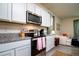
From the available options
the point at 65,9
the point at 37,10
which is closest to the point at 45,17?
the point at 37,10

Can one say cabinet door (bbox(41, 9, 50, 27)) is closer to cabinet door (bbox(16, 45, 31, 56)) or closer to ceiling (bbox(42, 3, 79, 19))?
ceiling (bbox(42, 3, 79, 19))

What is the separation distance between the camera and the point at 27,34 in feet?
7.69

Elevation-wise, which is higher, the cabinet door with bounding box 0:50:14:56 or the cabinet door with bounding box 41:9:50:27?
the cabinet door with bounding box 41:9:50:27

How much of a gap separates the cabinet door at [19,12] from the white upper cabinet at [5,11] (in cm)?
12

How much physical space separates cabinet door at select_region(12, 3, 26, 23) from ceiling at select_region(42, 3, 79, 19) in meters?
0.54

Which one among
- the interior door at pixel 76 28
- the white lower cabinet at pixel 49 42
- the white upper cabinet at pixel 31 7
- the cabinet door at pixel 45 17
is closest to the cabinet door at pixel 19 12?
the white upper cabinet at pixel 31 7

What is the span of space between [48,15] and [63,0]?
52cm

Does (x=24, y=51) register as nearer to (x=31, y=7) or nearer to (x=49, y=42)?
(x=49, y=42)

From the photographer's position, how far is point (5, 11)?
1794mm

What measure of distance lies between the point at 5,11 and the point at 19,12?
0.42 meters

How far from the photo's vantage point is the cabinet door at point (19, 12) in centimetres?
200

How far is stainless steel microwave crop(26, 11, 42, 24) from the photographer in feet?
7.99

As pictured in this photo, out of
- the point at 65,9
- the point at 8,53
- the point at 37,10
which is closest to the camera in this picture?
the point at 8,53

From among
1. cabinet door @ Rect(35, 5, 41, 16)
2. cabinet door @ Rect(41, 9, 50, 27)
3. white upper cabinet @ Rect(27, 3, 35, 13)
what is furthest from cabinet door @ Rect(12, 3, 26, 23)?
cabinet door @ Rect(41, 9, 50, 27)
